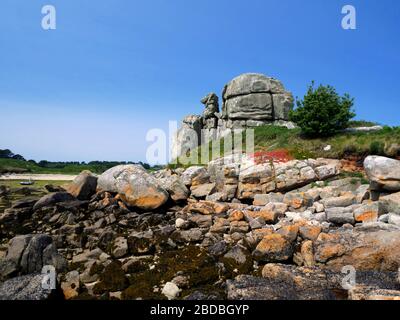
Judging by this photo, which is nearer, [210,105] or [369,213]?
[369,213]

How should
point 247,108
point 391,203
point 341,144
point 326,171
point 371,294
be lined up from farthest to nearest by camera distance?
point 247,108 < point 341,144 < point 326,171 < point 391,203 < point 371,294

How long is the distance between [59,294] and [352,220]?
13.7 metres

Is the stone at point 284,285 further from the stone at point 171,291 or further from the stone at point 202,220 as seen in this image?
the stone at point 202,220

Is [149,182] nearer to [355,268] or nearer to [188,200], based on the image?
[188,200]

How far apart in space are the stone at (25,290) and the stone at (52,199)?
14.8m

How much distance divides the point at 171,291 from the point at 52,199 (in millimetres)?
17734

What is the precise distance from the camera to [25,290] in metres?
8.07

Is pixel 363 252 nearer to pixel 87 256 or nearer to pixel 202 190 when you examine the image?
pixel 87 256

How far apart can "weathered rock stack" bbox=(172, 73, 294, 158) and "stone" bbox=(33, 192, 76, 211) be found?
2267 centimetres

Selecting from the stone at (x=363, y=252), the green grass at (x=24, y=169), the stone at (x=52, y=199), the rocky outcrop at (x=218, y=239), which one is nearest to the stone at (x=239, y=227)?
the rocky outcrop at (x=218, y=239)

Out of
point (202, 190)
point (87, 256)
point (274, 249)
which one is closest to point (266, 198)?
point (202, 190)

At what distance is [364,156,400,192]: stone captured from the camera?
47.9 feet
